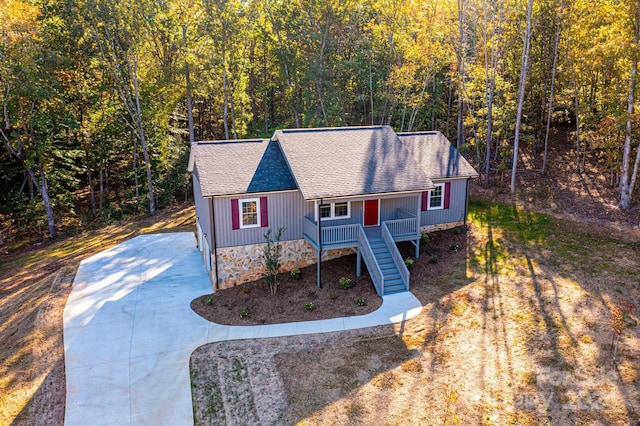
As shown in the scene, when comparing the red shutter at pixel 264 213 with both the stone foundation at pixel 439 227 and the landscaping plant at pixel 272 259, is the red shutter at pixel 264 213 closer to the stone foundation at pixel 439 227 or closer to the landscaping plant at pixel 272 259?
the landscaping plant at pixel 272 259

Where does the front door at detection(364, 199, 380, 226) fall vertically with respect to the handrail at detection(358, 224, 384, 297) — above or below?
above

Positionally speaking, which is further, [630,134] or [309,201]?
[630,134]

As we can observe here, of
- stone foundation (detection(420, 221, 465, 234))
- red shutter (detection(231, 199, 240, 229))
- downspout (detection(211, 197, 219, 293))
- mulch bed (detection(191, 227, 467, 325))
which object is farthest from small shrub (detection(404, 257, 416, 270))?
downspout (detection(211, 197, 219, 293))

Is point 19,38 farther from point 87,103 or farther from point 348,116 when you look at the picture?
point 348,116

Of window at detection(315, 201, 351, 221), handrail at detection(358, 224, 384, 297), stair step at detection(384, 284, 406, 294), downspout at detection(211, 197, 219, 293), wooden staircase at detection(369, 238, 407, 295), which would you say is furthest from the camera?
window at detection(315, 201, 351, 221)

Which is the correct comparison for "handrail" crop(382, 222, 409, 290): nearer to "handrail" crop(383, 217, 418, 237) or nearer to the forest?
"handrail" crop(383, 217, 418, 237)

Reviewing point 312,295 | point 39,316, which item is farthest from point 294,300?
point 39,316

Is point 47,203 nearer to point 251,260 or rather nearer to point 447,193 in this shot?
point 251,260
